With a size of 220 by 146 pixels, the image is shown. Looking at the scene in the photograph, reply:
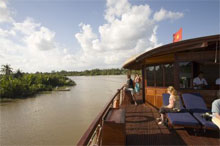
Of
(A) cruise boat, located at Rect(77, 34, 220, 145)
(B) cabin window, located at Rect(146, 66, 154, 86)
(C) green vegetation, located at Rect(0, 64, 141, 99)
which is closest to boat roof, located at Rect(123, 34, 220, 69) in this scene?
(A) cruise boat, located at Rect(77, 34, 220, 145)

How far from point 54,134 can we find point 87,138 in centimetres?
1124

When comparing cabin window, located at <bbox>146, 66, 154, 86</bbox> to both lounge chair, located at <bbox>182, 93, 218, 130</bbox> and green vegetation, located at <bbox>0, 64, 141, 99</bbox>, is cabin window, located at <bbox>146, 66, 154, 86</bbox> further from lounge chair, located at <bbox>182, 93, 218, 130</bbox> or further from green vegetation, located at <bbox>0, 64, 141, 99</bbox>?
green vegetation, located at <bbox>0, 64, 141, 99</bbox>

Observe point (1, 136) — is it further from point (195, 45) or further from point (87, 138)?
point (195, 45)

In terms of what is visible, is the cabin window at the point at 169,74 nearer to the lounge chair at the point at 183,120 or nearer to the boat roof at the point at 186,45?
the boat roof at the point at 186,45

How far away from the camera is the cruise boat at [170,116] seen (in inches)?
109

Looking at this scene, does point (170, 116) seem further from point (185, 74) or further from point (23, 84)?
point (23, 84)

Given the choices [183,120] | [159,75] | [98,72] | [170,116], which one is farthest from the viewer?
[98,72]

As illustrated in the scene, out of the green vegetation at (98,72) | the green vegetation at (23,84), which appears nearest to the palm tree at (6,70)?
the green vegetation at (23,84)

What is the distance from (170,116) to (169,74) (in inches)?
87.3

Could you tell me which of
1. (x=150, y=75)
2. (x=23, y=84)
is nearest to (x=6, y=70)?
(x=23, y=84)

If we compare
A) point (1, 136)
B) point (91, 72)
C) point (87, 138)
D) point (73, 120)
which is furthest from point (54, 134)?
point (91, 72)

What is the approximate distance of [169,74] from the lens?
5.55 m

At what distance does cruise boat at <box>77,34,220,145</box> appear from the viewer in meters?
2.78

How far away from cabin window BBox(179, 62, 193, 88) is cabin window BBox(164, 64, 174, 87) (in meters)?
0.30
